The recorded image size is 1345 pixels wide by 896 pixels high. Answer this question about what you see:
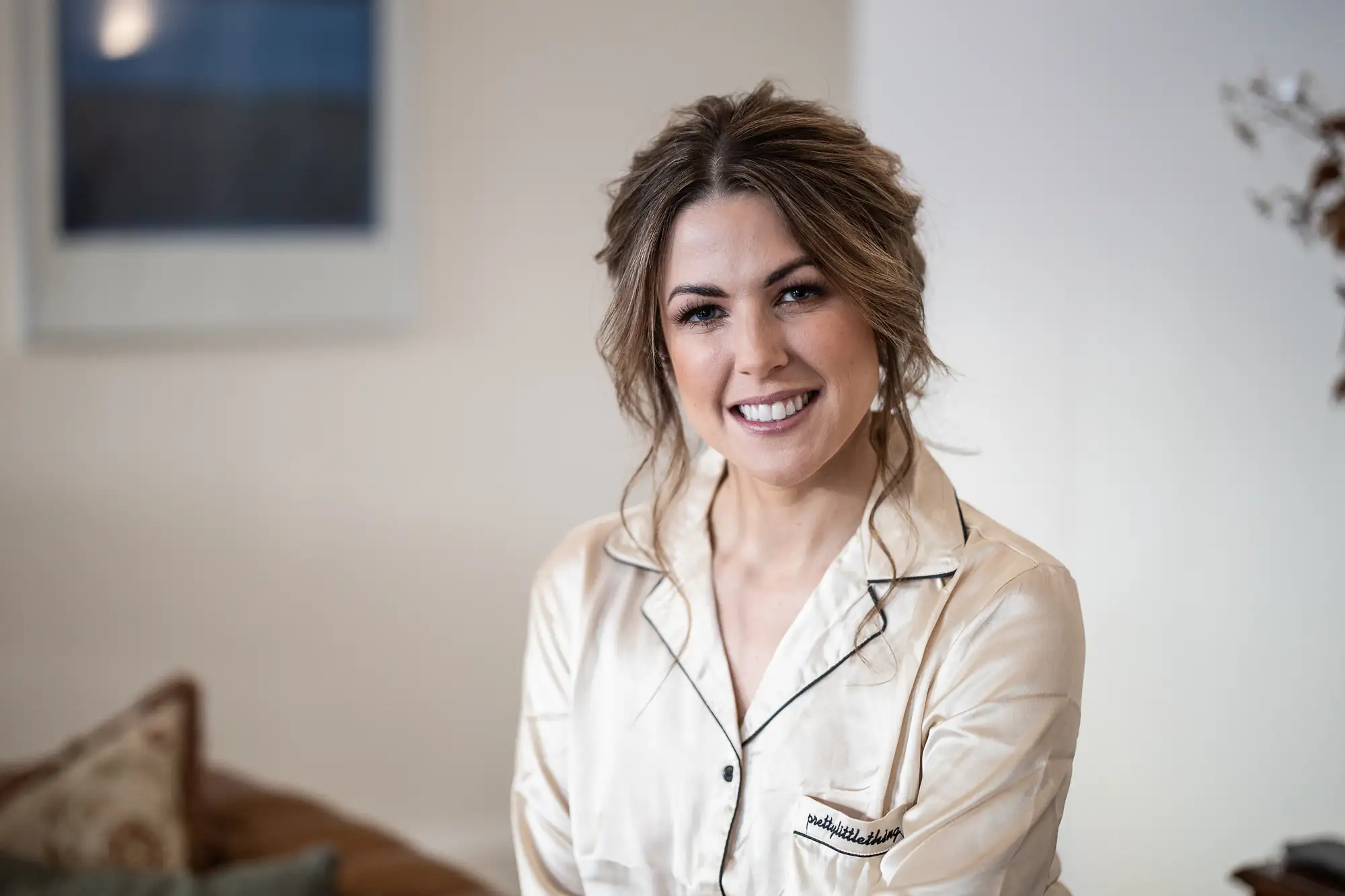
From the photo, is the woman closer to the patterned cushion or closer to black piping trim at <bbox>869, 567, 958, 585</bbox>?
black piping trim at <bbox>869, 567, 958, 585</bbox>

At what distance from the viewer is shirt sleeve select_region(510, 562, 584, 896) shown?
4.48 ft

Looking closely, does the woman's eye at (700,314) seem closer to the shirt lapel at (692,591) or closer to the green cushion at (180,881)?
the shirt lapel at (692,591)

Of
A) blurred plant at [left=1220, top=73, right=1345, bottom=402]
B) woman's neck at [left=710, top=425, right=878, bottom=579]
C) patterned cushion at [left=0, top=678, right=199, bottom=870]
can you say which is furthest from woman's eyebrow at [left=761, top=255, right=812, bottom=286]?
blurred plant at [left=1220, top=73, right=1345, bottom=402]

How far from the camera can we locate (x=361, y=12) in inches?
138

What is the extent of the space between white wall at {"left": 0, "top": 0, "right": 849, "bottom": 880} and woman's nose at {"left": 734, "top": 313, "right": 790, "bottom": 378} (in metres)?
2.48

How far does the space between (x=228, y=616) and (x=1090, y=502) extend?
6.88ft

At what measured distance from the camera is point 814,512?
4.35 ft

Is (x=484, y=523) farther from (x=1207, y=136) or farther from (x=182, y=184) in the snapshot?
(x=1207, y=136)

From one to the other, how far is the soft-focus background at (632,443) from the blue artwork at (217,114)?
0.51ft

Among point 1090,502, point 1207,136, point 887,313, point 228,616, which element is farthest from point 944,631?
point 228,616

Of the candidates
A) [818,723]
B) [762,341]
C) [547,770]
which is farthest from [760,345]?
[547,770]

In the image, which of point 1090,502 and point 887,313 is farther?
point 1090,502

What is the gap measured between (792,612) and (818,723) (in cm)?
12

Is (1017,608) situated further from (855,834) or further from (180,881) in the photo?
(180,881)
